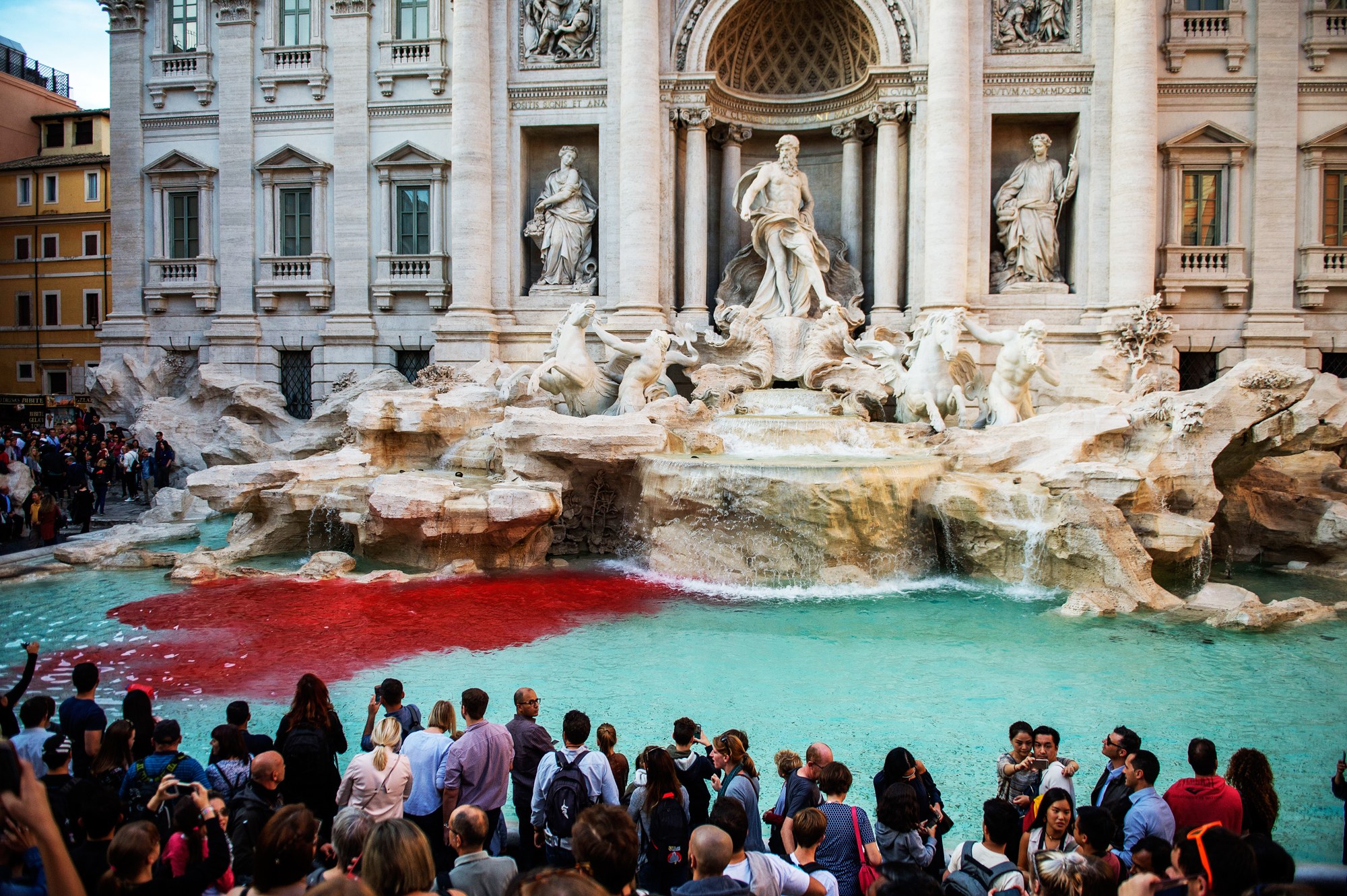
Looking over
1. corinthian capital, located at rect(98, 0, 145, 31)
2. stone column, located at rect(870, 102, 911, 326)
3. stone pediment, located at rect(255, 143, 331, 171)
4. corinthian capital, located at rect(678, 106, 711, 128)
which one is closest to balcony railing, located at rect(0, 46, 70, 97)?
corinthian capital, located at rect(98, 0, 145, 31)

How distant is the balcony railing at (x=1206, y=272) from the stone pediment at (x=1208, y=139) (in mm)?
1904

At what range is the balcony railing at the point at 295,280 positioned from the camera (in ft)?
60.7

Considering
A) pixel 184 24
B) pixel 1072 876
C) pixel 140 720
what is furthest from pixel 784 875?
pixel 184 24

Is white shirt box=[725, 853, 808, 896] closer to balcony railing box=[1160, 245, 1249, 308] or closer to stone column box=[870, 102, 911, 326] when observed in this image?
stone column box=[870, 102, 911, 326]

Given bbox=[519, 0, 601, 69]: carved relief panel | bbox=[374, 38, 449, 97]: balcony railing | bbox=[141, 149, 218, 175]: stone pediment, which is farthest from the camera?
bbox=[141, 149, 218, 175]: stone pediment

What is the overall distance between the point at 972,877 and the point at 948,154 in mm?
15266

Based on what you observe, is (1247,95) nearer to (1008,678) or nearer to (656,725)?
(1008,678)

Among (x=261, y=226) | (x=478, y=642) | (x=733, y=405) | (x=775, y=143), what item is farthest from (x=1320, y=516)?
(x=261, y=226)

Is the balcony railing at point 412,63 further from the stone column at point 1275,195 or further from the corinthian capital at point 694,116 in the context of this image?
the stone column at point 1275,195

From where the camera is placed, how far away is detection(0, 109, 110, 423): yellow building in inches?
1104

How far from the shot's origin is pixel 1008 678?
23.3 ft

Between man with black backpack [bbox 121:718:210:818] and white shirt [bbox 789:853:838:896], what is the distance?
8.22ft

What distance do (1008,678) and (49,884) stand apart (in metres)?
6.59

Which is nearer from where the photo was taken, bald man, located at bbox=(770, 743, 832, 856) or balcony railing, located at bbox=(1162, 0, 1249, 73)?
bald man, located at bbox=(770, 743, 832, 856)
